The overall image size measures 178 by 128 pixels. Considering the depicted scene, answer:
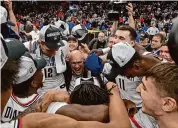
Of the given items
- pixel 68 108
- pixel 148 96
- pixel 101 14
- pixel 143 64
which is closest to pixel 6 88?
pixel 68 108

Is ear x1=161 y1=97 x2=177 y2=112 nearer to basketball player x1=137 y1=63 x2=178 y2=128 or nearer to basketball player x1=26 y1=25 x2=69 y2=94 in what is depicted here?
basketball player x1=137 y1=63 x2=178 y2=128

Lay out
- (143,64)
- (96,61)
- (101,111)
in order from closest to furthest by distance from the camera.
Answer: (101,111)
(143,64)
(96,61)

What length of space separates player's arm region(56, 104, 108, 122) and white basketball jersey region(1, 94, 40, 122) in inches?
19.2

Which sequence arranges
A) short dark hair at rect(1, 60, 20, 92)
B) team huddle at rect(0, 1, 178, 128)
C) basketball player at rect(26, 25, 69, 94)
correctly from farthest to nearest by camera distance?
basketball player at rect(26, 25, 69, 94) → team huddle at rect(0, 1, 178, 128) → short dark hair at rect(1, 60, 20, 92)

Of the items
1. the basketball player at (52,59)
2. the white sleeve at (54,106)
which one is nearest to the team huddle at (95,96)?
the white sleeve at (54,106)

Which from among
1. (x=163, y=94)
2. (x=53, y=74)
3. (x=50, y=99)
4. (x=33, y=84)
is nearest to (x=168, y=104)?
(x=163, y=94)

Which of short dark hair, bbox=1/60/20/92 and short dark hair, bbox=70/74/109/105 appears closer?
short dark hair, bbox=1/60/20/92

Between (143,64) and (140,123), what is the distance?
2.49 ft

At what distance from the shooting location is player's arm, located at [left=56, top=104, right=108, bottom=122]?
1.87 m

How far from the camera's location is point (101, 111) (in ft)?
6.23

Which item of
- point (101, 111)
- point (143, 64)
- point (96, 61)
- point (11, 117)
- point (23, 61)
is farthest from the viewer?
point (96, 61)

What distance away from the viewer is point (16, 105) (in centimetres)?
239

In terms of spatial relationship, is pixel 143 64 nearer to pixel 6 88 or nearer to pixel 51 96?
pixel 51 96

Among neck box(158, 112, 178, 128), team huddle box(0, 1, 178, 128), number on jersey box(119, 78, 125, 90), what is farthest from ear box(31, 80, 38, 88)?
neck box(158, 112, 178, 128)
